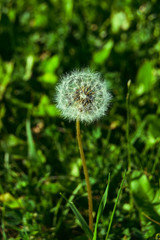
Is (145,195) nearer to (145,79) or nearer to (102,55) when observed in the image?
(145,79)

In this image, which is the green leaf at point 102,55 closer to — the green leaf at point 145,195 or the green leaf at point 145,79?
the green leaf at point 145,79

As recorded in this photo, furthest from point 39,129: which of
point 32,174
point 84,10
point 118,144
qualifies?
point 84,10

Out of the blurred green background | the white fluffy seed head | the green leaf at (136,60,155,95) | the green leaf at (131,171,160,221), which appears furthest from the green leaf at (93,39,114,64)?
the green leaf at (131,171,160,221)

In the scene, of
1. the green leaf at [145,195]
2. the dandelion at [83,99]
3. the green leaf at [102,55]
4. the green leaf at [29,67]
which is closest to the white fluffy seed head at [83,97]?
the dandelion at [83,99]

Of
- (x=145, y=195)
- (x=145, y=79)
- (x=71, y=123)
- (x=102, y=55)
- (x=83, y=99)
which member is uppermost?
(x=102, y=55)

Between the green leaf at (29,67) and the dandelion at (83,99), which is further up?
the green leaf at (29,67)

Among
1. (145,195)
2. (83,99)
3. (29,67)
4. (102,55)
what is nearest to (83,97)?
(83,99)
